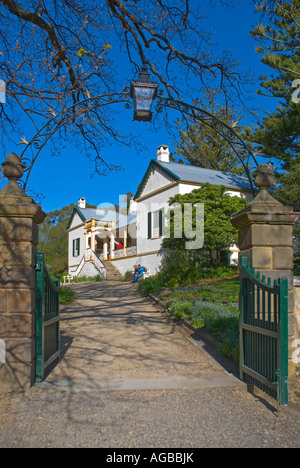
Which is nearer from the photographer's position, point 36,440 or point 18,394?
point 36,440

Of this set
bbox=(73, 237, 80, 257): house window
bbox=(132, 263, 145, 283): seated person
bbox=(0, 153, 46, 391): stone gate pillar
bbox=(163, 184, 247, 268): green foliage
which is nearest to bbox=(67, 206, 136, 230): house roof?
bbox=(73, 237, 80, 257): house window

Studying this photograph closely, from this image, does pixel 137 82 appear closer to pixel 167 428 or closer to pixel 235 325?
pixel 235 325

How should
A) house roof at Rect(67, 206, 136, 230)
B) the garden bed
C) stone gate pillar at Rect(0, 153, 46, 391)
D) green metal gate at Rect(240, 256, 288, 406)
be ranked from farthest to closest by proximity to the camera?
house roof at Rect(67, 206, 136, 230) < the garden bed < stone gate pillar at Rect(0, 153, 46, 391) < green metal gate at Rect(240, 256, 288, 406)

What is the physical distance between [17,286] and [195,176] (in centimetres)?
1679

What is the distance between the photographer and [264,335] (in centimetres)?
450

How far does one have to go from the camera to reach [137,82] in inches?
263

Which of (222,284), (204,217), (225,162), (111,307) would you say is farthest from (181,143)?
(111,307)

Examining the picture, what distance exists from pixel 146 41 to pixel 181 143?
26.4 metres

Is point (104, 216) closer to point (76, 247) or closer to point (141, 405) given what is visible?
point (76, 247)

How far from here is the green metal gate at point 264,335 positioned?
408cm

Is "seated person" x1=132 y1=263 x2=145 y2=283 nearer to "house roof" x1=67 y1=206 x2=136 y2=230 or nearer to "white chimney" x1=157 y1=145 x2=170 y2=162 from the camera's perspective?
"white chimney" x1=157 y1=145 x2=170 y2=162

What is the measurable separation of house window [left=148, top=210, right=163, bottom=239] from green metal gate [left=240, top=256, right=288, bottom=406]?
1545cm

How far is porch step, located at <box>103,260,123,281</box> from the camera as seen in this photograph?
24.1 metres

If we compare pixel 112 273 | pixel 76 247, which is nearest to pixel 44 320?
pixel 112 273
